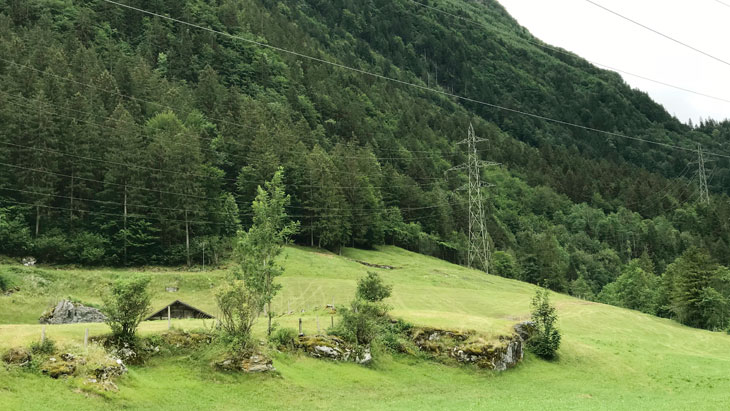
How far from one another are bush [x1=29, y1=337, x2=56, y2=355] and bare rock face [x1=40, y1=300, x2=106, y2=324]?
64.8 ft

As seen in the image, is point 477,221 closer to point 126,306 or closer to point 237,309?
point 237,309

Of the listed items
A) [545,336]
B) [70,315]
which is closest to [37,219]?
[70,315]

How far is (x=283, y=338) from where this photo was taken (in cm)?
3775

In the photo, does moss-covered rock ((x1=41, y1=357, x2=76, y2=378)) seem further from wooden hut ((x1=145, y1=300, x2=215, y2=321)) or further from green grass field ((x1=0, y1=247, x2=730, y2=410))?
wooden hut ((x1=145, y1=300, x2=215, y2=321))

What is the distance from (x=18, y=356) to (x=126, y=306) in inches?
236

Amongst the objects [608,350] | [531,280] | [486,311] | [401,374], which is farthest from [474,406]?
[531,280]

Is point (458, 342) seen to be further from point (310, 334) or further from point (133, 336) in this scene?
point (133, 336)

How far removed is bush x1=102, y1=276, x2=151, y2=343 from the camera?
97.1ft

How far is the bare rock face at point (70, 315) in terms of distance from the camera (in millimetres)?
44781

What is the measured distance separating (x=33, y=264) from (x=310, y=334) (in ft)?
152

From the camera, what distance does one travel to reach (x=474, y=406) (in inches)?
1137

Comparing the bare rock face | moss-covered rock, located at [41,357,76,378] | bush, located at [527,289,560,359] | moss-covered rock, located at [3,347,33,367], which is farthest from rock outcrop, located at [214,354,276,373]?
bush, located at [527,289,560,359]

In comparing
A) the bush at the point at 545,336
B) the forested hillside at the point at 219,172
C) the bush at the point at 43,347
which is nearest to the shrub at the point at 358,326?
the bush at the point at 545,336

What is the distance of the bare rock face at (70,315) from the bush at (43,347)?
1975 centimetres
